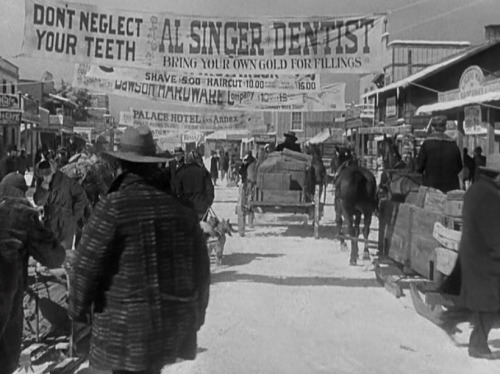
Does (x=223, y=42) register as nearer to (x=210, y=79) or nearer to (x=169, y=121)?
(x=210, y=79)

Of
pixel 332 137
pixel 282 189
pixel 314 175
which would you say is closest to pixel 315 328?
pixel 282 189

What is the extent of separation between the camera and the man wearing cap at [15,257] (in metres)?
4.11

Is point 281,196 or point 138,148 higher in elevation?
point 138,148

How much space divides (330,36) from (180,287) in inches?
280

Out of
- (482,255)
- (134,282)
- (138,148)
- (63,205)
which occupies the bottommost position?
(482,255)

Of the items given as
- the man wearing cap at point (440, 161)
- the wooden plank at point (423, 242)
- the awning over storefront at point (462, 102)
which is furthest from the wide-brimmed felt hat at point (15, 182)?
the awning over storefront at point (462, 102)

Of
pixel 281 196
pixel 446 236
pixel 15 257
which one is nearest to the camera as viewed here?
pixel 15 257

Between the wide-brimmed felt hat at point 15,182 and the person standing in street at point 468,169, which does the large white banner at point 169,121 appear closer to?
the wide-brimmed felt hat at point 15,182

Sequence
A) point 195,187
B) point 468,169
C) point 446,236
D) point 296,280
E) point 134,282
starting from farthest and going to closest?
point 468,169
point 195,187
point 296,280
point 446,236
point 134,282

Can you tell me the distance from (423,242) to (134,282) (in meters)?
5.48

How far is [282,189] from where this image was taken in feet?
54.8

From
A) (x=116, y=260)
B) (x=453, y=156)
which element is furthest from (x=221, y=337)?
(x=453, y=156)

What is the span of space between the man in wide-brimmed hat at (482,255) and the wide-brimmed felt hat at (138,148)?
3.34 metres

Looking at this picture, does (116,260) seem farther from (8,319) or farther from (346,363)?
(346,363)
